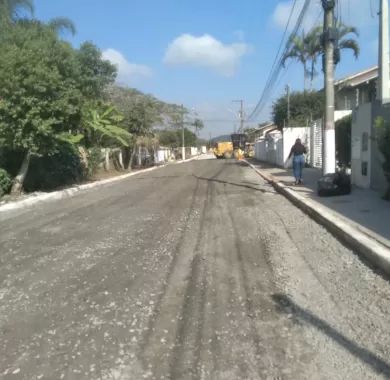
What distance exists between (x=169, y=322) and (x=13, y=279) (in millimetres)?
2928

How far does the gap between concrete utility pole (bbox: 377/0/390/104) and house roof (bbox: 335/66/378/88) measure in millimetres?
24325

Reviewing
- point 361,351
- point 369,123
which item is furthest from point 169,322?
point 369,123

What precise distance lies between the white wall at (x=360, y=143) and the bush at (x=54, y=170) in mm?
11216

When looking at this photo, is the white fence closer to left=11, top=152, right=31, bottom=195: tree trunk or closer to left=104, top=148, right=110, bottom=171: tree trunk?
left=104, top=148, right=110, bottom=171: tree trunk

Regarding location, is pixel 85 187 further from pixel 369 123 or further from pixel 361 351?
pixel 361 351

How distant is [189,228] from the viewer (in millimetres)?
10734

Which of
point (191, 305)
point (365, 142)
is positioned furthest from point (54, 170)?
point (191, 305)

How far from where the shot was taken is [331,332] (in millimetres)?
4773

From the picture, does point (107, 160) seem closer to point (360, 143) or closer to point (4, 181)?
point (4, 181)

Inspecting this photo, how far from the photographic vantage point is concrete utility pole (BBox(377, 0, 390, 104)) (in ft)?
50.6

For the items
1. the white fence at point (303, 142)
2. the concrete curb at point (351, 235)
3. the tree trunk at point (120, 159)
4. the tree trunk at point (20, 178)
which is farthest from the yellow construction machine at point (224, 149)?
the concrete curb at point (351, 235)

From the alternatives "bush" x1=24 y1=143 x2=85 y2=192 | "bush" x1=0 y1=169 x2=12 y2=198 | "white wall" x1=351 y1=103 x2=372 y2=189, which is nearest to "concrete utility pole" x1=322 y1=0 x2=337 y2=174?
"white wall" x1=351 y1=103 x2=372 y2=189

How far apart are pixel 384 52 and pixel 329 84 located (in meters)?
2.05

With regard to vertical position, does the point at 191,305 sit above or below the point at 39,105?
below
